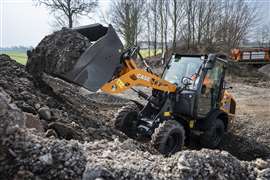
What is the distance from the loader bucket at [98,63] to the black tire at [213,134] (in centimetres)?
271

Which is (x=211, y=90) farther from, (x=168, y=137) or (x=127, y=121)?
(x=127, y=121)

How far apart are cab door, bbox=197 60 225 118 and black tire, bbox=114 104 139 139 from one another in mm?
1341

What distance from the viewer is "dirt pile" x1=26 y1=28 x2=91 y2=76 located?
5.62 metres

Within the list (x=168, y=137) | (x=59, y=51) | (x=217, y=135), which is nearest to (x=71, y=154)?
(x=59, y=51)

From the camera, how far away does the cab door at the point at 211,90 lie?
7.34 meters

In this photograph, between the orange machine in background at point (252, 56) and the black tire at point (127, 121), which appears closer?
the black tire at point (127, 121)

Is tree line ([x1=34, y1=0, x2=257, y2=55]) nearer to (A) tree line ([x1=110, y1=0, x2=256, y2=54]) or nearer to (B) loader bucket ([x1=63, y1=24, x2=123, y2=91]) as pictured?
(A) tree line ([x1=110, y1=0, x2=256, y2=54])

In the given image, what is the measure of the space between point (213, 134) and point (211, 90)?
97 cm

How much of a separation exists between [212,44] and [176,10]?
4.34 metres

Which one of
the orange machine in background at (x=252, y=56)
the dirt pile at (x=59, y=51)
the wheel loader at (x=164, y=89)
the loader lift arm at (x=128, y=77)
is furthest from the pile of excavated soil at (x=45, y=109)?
the orange machine in background at (x=252, y=56)

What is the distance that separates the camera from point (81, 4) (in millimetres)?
21203

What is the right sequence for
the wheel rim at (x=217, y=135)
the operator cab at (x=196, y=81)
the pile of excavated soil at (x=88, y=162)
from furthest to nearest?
the wheel rim at (x=217, y=135) < the operator cab at (x=196, y=81) < the pile of excavated soil at (x=88, y=162)

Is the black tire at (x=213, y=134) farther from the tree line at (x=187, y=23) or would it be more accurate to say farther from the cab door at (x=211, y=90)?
the tree line at (x=187, y=23)

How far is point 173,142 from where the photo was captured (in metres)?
6.71
